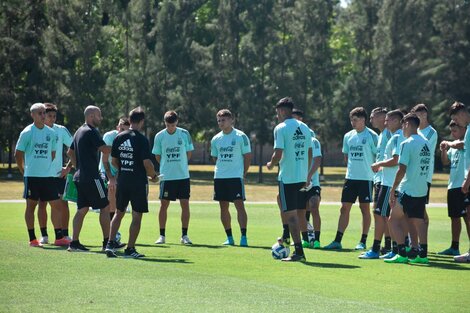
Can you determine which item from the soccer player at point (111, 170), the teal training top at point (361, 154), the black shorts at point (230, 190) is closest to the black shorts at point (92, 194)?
the soccer player at point (111, 170)

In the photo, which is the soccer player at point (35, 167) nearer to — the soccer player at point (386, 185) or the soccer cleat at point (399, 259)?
the soccer player at point (386, 185)

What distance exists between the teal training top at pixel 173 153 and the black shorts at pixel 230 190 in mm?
720

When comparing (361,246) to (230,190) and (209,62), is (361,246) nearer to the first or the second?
(230,190)

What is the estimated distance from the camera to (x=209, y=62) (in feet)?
183

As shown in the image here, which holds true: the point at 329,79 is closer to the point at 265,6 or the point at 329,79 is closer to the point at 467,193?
the point at 265,6

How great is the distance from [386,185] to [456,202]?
4.94 ft

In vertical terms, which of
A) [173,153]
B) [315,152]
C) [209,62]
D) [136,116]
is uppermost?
[209,62]

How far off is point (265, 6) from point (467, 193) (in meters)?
40.8

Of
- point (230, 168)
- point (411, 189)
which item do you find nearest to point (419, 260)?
point (411, 189)

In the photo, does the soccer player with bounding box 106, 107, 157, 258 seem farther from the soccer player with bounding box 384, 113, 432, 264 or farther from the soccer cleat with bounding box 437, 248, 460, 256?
the soccer cleat with bounding box 437, 248, 460, 256

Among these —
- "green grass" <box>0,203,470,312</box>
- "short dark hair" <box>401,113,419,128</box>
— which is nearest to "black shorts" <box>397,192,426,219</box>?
"green grass" <box>0,203,470,312</box>

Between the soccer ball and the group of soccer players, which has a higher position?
the group of soccer players

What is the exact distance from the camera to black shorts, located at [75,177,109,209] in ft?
49.1

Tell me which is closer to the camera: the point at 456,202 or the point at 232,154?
the point at 456,202
